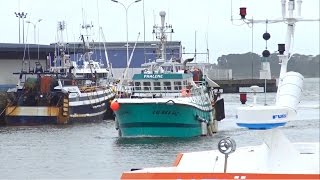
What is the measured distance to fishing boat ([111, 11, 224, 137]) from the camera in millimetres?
45031

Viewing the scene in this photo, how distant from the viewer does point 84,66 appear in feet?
270

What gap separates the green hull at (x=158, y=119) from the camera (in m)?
45.0

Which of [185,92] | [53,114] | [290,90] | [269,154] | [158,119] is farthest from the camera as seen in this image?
[53,114]

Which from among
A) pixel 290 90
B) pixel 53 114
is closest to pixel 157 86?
pixel 53 114

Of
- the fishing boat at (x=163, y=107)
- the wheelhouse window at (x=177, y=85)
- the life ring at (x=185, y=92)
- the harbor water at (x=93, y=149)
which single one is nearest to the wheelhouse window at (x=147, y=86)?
the fishing boat at (x=163, y=107)

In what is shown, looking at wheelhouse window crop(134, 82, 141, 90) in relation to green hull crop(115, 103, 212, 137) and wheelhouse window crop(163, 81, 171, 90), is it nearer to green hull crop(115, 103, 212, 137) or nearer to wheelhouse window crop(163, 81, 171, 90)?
wheelhouse window crop(163, 81, 171, 90)

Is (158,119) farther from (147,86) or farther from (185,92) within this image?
(147,86)

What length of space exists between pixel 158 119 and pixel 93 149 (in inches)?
214

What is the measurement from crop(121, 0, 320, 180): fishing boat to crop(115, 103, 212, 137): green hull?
2943 cm

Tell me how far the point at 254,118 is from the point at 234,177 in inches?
41.9

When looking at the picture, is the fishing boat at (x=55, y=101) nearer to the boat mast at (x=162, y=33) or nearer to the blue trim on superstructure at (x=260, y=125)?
the boat mast at (x=162, y=33)

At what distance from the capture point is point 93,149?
A: 40.9 meters

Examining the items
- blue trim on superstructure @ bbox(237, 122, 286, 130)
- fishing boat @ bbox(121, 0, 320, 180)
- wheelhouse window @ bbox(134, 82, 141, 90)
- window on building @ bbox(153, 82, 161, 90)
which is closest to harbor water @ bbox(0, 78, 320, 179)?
wheelhouse window @ bbox(134, 82, 141, 90)

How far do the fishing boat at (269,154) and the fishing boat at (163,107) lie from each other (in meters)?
29.4
